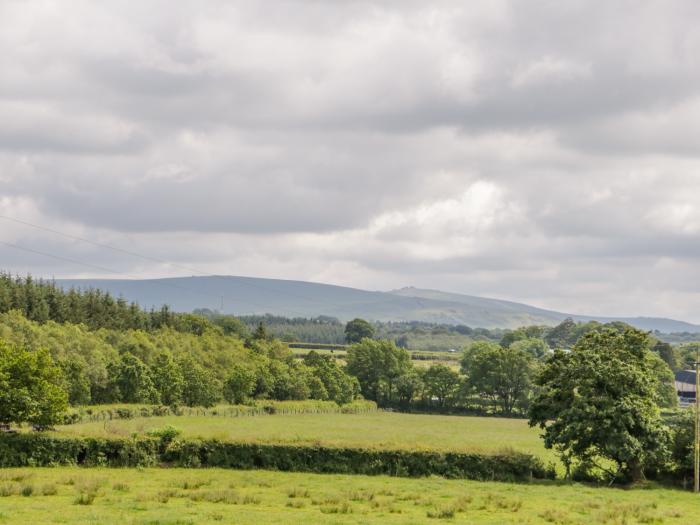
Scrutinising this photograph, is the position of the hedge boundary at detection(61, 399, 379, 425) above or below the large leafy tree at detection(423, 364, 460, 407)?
below

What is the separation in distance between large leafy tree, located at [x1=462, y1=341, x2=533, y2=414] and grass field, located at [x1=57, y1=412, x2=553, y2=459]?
10.9 meters

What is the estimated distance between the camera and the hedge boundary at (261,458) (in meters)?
56.8

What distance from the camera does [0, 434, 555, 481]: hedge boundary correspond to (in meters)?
56.8

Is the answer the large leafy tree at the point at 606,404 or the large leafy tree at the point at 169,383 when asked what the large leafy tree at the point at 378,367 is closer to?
the large leafy tree at the point at 169,383

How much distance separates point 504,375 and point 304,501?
108 metres

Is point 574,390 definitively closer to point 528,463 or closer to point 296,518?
point 528,463

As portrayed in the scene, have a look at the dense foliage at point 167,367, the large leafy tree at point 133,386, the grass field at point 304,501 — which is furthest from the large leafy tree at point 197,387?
the grass field at point 304,501


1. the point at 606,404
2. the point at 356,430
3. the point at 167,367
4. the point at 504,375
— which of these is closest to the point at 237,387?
the point at 167,367

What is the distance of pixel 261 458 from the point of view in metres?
59.2

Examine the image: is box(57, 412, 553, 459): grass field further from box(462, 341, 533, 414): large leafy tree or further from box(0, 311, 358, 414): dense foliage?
box(462, 341, 533, 414): large leafy tree

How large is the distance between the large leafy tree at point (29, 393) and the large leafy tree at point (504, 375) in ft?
316

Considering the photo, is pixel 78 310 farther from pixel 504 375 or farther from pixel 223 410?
pixel 504 375

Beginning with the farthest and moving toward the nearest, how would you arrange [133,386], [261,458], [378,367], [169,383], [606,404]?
1. [378,367]
2. [169,383]
3. [133,386]
4. [261,458]
5. [606,404]

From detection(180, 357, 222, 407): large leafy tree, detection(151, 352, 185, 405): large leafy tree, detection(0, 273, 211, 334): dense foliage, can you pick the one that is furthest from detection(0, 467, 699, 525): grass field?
detection(0, 273, 211, 334): dense foliage
